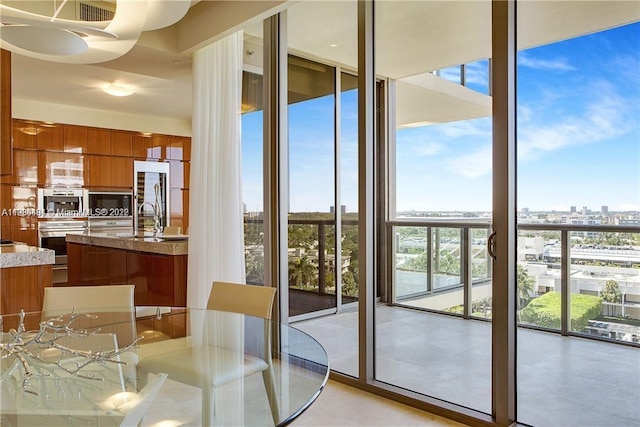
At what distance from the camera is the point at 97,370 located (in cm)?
184

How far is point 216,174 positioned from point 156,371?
215 centimetres

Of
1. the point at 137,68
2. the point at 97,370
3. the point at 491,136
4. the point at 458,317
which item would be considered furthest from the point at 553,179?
the point at 137,68

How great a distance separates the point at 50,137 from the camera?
6.65m

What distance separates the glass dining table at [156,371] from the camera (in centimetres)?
154

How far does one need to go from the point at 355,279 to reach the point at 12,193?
5.36 meters

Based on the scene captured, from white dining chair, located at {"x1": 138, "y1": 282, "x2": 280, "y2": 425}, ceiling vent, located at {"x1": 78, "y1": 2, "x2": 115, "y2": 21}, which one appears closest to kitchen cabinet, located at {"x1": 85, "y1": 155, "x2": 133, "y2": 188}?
ceiling vent, located at {"x1": 78, "y1": 2, "x2": 115, "y2": 21}

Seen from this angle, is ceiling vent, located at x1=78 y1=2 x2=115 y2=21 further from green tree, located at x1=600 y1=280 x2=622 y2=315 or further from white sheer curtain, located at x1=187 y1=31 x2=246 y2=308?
green tree, located at x1=600 y1=280 x2=622 y2=315

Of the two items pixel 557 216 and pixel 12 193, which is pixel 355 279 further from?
pixel 12 193

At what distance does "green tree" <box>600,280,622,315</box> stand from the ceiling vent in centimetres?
388

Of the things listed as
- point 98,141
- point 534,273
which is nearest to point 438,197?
point 534,273

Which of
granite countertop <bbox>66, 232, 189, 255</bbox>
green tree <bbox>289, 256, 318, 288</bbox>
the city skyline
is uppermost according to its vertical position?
the city skyline

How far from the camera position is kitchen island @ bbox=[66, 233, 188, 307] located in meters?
4.04

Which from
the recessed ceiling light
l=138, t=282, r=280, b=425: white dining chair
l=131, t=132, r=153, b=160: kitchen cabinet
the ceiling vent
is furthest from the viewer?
l=131, t=132, r=153, b=160: kitchen cabinet

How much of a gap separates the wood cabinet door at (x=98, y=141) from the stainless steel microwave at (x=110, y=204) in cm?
62
